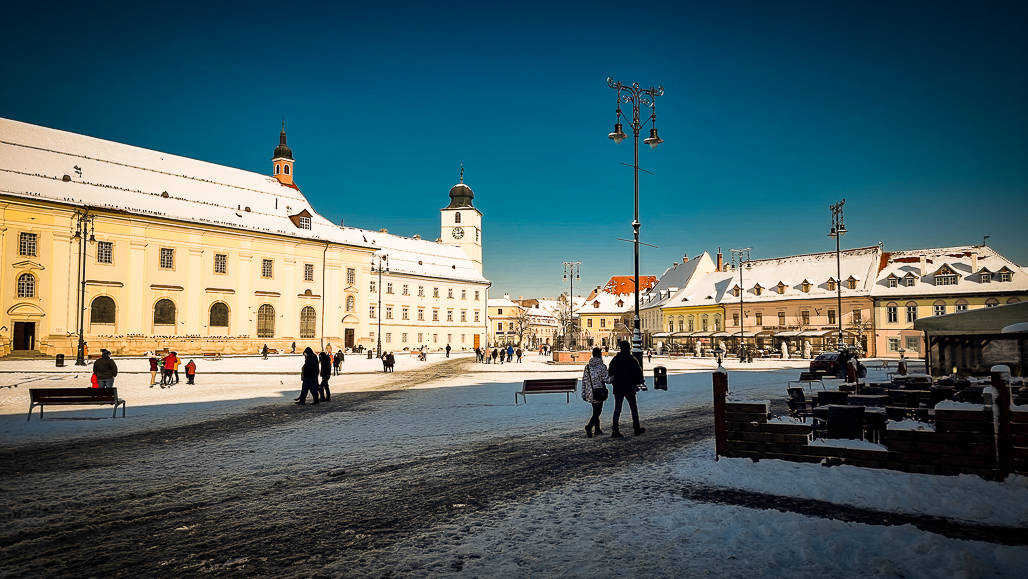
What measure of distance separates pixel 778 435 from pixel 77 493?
9155mm

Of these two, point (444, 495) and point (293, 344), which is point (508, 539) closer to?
point (444, 495)

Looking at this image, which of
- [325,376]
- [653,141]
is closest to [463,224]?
[653,141]

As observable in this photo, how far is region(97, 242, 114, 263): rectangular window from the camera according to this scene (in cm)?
4822

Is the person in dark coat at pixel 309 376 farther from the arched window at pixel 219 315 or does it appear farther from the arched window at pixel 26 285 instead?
the arched window at pixel 219 315

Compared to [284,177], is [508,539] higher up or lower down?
lower down

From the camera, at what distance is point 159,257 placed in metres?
51.5

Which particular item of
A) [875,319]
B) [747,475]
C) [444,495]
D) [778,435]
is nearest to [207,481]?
[444,495]

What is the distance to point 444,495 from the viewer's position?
7.04m

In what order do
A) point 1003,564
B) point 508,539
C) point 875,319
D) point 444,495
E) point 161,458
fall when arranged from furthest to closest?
1. point 875,319
2. point 161,458
3. point 444,495
4. point 508,539
5. point 1003,564

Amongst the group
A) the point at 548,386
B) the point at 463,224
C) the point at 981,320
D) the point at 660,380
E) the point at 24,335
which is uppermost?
the point at 463,224

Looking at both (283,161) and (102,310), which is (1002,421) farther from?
(283,161)

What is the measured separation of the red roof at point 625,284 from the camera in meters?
103

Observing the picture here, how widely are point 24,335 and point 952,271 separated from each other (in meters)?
78.8

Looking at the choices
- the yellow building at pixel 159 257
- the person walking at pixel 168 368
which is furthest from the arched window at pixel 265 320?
the person walking at pixel 168 368
